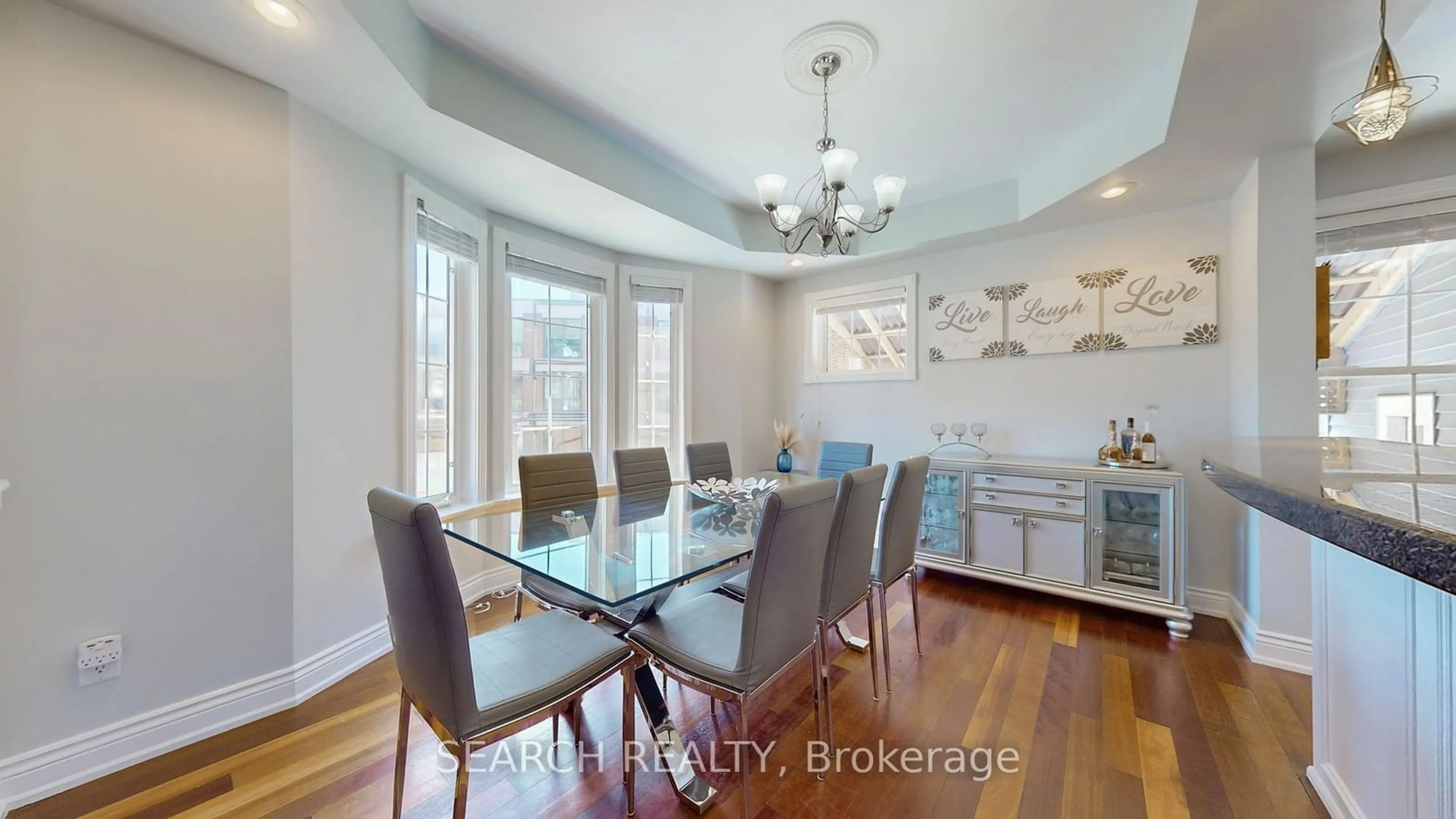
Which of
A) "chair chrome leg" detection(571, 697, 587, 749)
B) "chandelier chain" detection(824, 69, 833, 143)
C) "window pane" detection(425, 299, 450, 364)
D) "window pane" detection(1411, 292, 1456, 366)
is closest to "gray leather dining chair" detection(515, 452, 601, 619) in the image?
"chair chrome leg" detection(571, 697, 587, 749)

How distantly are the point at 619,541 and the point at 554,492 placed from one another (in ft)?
2.52

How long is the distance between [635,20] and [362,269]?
1623mm

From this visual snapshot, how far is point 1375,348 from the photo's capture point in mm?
2252

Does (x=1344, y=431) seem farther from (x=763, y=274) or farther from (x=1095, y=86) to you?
(x=763, y=274)

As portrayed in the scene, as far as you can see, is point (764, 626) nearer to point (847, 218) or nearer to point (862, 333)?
point (847, 218)

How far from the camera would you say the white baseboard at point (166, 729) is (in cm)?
144

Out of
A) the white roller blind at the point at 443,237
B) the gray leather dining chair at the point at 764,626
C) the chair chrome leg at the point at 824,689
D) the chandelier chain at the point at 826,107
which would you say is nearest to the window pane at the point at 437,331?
the white roller blind at the point at 443,237

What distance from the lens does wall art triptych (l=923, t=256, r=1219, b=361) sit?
273 cm

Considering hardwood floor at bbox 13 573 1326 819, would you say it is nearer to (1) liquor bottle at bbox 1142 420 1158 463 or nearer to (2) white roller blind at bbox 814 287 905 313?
(1) liquor bottle at bbox 1142 420 1158 463

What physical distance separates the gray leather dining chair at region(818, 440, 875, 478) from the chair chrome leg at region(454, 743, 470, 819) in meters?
2.38

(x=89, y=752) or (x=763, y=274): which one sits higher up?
(x=763, y=274)

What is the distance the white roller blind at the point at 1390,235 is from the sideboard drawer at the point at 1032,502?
1.63m

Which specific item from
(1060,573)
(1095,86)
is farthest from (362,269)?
(1060,573)

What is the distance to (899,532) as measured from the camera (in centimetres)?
214
